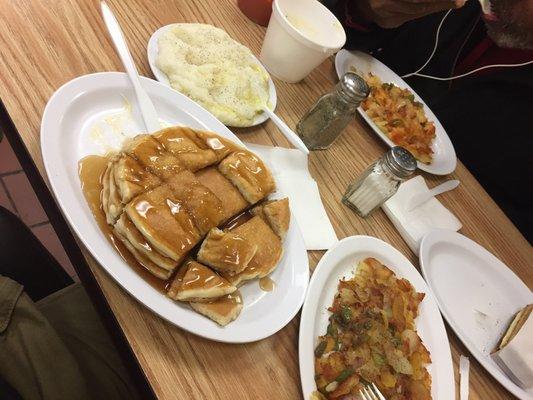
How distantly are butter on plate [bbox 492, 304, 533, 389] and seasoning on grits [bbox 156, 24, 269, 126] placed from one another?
1.26 m

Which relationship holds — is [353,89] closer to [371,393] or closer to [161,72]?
[161,72]

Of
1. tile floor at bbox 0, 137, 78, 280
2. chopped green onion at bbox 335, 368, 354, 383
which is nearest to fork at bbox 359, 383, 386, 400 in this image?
chopped green onion at bbox 335, 368, 354, 383

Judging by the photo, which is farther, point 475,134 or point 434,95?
point 434,95

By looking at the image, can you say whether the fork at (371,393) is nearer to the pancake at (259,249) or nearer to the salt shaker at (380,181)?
the pancake at (259,249)

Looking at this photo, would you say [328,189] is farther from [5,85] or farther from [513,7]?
[513,7]

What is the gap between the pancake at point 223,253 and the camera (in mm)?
1061

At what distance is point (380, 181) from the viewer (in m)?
1.53

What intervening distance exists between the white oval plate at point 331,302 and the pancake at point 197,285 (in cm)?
28

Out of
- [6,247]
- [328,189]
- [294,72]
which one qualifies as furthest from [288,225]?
[6,247]

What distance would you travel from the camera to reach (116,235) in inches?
40.3

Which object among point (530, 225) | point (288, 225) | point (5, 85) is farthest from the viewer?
point (530, 225)

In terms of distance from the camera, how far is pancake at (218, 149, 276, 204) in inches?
48.4

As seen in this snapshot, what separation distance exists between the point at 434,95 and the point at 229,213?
2.46 m

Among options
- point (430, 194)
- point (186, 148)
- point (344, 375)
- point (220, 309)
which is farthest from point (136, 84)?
point (430, 194)
